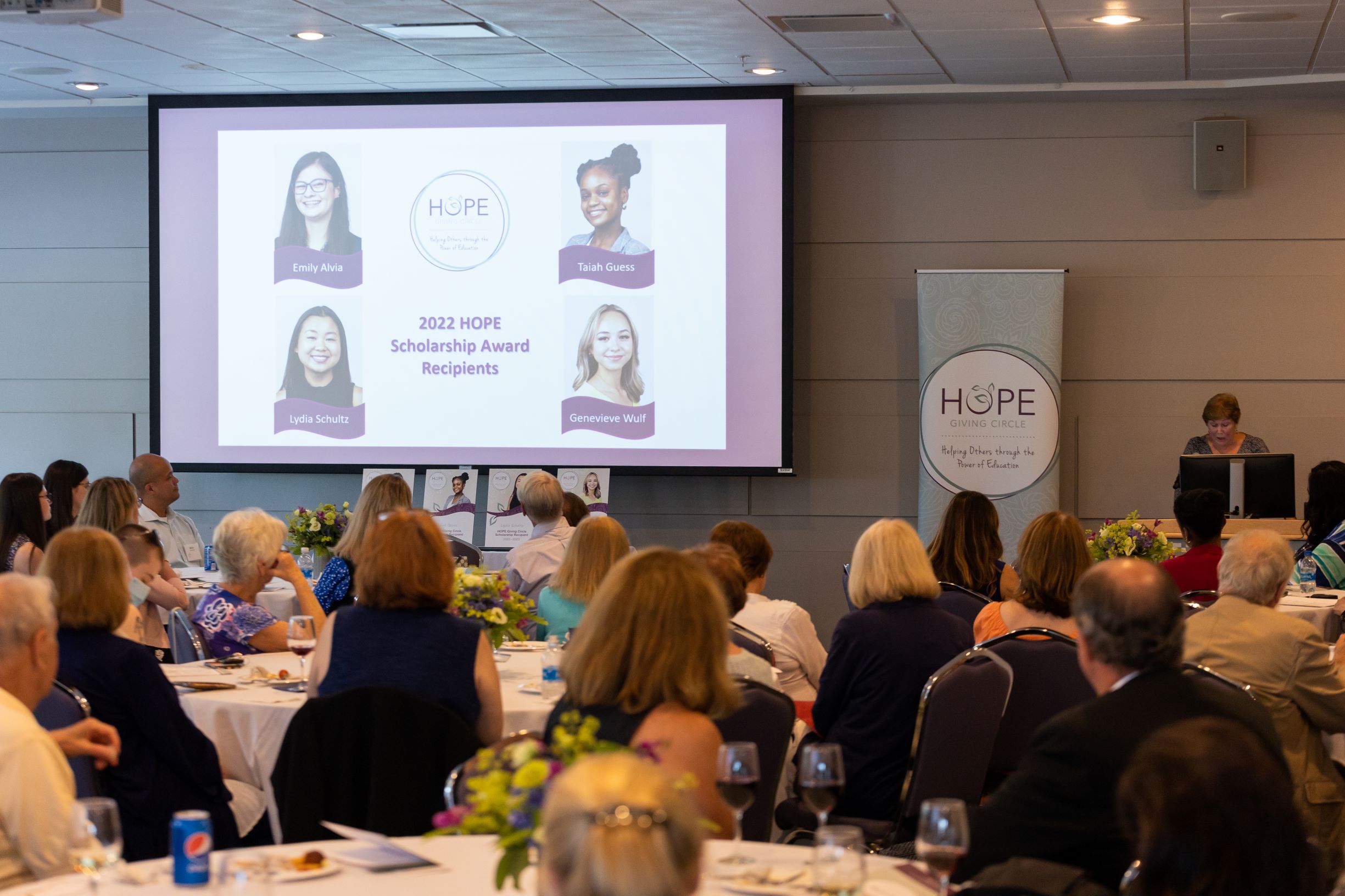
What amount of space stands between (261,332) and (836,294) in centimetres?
376

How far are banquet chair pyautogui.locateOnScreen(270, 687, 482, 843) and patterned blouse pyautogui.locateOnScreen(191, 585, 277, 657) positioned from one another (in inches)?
73.9

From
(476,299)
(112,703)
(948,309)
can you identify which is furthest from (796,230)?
(112,703)

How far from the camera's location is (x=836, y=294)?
8.87 meters

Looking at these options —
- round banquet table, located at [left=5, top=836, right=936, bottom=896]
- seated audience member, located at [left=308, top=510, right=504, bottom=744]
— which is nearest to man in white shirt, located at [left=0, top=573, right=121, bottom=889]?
round banquet table, located at [left=5, top=836, right=936, bottom=896]

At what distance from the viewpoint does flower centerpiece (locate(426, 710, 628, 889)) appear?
1.75 metres

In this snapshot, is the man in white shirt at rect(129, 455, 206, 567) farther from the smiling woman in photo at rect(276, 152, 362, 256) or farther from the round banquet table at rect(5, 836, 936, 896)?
the round banquet table at rect(5, 836, 936, 896)

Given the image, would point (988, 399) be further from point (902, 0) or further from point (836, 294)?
point (902, 0)

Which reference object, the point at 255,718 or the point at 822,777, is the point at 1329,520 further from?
the point at 255,718

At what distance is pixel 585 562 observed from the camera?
15.5ft

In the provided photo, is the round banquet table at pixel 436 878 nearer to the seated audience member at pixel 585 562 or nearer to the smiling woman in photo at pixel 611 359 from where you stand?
the seated audience member at pixel 585 562

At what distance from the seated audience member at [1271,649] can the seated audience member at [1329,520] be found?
99.8 inches

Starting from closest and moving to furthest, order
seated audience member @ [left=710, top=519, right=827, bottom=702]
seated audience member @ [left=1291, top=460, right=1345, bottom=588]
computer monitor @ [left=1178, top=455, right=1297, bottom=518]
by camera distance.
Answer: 1. seated audience member @ [left=710, top=519, right=827, bottom=702]
2. seated audience member @ [left=1291, top=460, right=1345, bottom=588]
3. computer monitor @ [left=1178, top=455, right=1297, bottom=518]

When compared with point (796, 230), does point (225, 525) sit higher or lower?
lower

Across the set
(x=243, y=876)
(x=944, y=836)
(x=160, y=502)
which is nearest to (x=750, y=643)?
(x=944, y=836)
